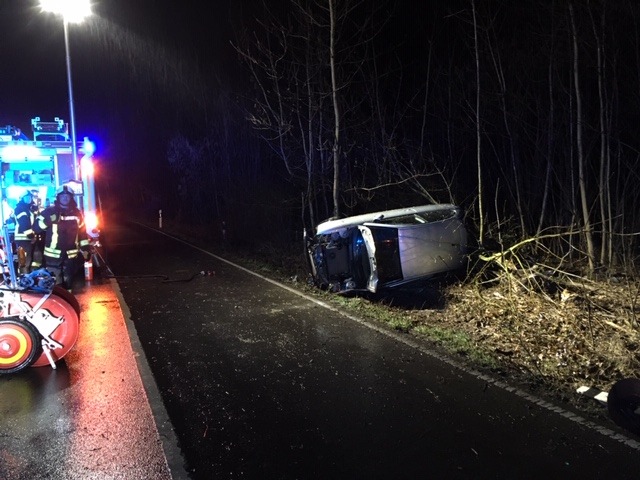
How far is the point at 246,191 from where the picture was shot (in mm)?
20500

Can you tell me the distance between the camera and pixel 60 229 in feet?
26.0

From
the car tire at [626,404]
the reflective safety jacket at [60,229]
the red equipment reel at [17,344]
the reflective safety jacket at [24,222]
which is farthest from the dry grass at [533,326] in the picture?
the reflective safety jacket at [24,222]

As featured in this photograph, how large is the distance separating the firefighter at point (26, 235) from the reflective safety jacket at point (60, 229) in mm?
202

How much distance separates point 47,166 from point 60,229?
3632 millimetres

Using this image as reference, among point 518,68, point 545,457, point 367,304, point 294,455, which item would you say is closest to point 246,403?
point 294,455

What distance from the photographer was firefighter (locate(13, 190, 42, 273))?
7.79 m

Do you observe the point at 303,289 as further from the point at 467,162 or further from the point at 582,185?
the point at 467,162

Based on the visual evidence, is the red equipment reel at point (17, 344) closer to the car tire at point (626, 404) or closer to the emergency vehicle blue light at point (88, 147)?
the car tire at point (626, 404)

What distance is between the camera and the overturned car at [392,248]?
756 centimetres

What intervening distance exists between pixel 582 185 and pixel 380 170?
6245 millimetres

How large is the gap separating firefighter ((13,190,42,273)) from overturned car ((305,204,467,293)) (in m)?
5.00

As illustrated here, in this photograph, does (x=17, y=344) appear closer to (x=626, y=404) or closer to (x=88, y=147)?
(x=626, y=404)

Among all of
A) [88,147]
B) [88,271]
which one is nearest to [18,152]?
[88,147]

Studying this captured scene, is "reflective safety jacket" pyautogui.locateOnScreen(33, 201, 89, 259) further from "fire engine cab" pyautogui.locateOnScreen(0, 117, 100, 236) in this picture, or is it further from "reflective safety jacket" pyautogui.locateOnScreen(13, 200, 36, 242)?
"fire engine cab" pyautogui.locateOnScreen(0, 117, 100, 236)
